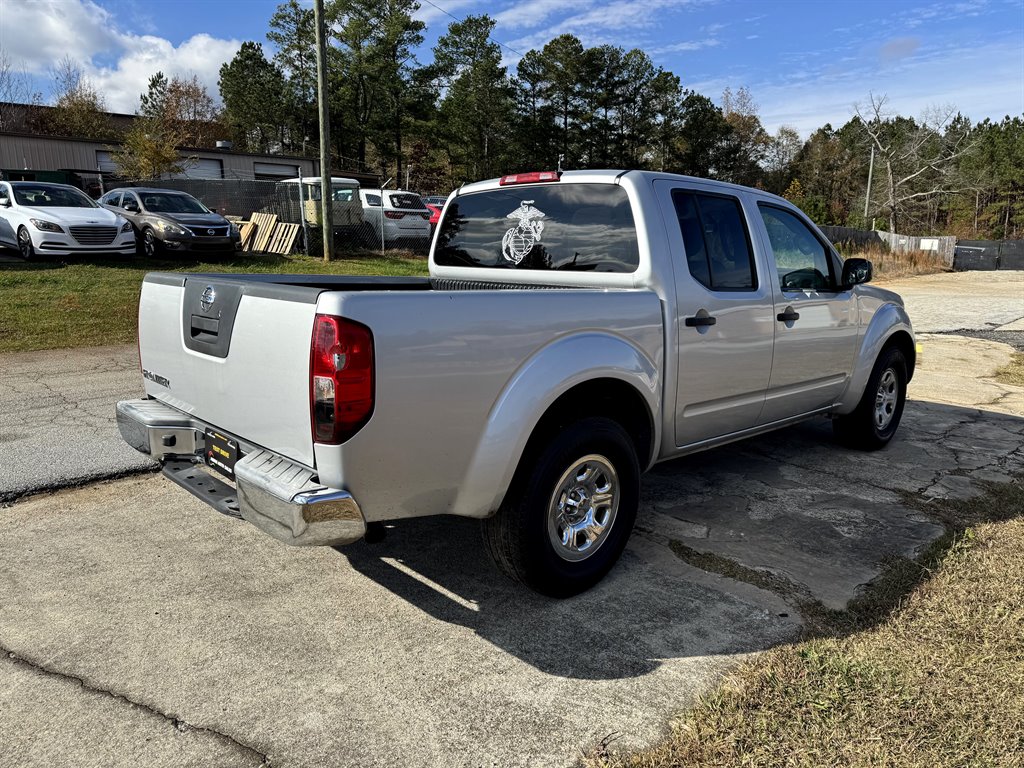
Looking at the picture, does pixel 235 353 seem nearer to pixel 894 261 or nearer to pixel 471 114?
pixel 894 261

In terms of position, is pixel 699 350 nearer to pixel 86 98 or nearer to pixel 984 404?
pixel 984 404

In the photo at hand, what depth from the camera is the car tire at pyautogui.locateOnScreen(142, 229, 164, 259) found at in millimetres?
15709


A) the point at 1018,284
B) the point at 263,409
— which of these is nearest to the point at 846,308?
the point at 263,409

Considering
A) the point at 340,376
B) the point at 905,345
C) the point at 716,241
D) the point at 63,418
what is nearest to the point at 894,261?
the point at 905,345

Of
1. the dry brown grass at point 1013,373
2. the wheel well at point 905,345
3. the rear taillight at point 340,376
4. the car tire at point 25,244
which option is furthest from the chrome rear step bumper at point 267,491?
the car tire at point 25,244

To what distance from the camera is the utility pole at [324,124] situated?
54.8 feet

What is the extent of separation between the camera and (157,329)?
11.7 feet

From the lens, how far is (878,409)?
5781 millimetres

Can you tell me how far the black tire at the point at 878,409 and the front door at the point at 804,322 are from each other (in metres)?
0.42

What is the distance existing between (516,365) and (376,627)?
4.13 ft

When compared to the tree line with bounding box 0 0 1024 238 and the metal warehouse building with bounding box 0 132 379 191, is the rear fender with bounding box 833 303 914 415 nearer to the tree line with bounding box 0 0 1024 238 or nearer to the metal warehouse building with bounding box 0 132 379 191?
the metal warehouse building with bounding box 0 132 379 191

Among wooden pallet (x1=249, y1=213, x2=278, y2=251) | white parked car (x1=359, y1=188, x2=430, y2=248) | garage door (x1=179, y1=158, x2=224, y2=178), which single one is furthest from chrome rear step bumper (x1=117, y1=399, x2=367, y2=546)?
garage door (x1=179, y1=158, x2=224, y2=178)

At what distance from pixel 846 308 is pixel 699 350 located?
186 cm

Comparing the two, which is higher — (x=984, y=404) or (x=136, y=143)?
(x=136, y=143)
